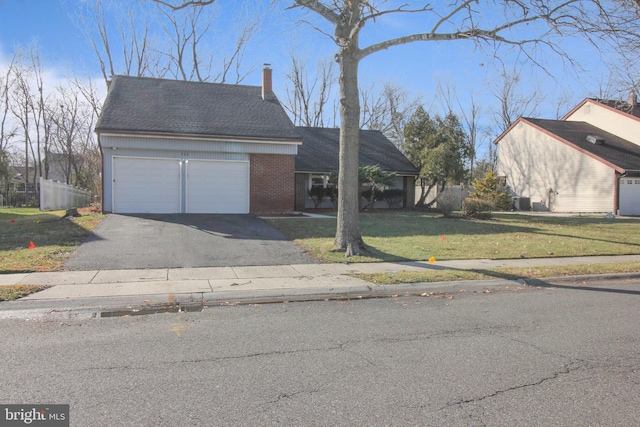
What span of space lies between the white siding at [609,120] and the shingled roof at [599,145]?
350 millimetres

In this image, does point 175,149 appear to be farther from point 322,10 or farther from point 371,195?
point 371,195

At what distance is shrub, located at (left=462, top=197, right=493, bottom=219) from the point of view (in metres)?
20.9

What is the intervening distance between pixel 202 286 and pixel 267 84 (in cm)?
1647

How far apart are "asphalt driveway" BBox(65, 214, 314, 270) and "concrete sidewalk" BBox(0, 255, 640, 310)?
2.32ft

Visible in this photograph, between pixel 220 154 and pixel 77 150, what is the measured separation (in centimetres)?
3388

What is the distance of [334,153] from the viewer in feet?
88.5

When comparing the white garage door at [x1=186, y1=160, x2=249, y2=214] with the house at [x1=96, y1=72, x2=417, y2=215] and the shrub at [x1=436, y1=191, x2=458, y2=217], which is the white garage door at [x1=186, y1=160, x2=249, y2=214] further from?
the shrub at [x1=436, y1=191, x2=458, y2=217]

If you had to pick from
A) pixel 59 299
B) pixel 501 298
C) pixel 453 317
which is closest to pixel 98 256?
pixel 59 299

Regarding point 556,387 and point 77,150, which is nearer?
point 556,387

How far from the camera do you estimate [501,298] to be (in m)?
7.67

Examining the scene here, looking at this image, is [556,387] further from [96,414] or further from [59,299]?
[59,299]

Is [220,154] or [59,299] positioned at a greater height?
[220,154]

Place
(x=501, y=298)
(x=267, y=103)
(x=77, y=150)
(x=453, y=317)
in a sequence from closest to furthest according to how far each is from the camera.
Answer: (x=453, y=317) < (x=501, y=298) < (x=267, y=103) < (x=77, y=150)

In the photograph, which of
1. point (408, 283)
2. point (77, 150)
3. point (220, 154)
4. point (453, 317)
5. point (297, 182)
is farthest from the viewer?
point (77, 150)
